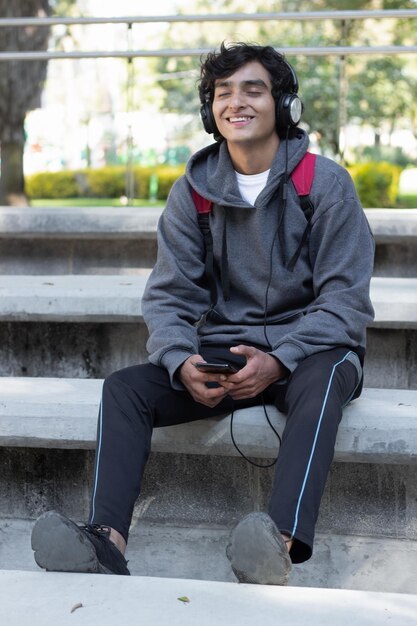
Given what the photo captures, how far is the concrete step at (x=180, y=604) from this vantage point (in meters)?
2.18

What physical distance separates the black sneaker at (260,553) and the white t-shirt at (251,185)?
1205 millimetres

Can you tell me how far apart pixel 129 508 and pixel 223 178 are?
1172 millimetres

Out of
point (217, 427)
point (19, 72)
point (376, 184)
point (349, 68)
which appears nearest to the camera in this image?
point (217, 427)

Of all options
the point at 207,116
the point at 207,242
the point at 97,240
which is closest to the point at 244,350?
the point at 207,242

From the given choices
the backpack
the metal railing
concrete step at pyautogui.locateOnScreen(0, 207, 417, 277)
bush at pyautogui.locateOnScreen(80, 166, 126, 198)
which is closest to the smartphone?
the backpack

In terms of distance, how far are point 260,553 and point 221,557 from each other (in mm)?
818

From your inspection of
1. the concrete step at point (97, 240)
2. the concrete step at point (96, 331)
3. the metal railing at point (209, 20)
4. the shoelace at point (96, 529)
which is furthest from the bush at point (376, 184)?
the shoelace at point (96, 529)

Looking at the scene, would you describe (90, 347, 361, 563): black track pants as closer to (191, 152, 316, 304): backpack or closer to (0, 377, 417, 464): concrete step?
(0, 377, 417, 464): concrete step

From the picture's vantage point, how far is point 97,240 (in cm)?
462

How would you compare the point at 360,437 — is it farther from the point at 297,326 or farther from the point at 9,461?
the point at 9,461

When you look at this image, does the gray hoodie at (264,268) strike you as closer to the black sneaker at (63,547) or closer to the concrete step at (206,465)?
the concrete step at (206,465)

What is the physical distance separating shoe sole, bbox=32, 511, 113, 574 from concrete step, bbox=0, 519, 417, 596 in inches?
30.1

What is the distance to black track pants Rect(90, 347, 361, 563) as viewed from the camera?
8.22 feet

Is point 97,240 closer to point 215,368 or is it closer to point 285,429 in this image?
point 215,368
